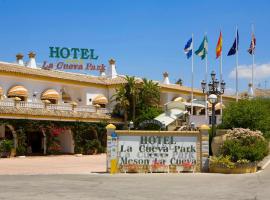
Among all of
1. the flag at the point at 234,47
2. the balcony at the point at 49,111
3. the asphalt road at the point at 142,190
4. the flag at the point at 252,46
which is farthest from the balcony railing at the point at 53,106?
the asphalt road at the point at 142,190

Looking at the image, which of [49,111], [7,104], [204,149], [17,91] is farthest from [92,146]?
[204,149]

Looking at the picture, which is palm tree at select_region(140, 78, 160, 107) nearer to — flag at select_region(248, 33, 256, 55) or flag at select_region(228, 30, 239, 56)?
flag at select_region(228, 30, 239, 56)

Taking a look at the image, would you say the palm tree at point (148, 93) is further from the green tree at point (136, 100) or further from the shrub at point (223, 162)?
the shrub at point (223, 162)

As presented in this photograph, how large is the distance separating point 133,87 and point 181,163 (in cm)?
2777

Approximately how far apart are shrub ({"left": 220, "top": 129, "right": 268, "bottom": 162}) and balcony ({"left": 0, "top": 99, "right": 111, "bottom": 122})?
70.3 feet

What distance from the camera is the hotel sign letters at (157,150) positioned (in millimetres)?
24359

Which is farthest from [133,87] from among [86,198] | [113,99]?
[86,198]

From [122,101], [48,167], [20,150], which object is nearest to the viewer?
[48,167]

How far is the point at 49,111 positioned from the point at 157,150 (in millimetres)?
21353

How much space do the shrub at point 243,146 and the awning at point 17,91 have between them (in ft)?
80.2

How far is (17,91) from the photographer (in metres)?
43.9

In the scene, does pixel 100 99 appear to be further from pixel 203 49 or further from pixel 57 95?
pixel 203 49

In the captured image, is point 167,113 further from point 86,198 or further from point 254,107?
point 86,198

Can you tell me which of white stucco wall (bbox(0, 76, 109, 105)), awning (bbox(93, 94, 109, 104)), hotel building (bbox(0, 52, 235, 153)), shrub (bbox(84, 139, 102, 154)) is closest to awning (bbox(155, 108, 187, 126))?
hotel building (bbox(0, 52, 235, 153))
